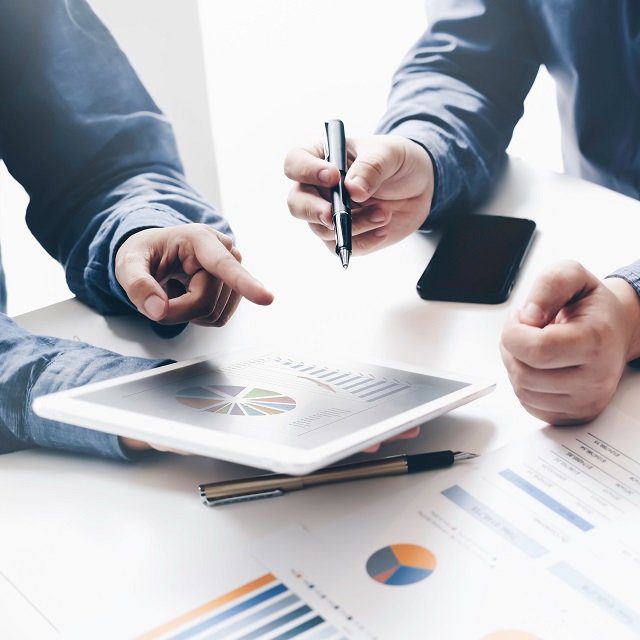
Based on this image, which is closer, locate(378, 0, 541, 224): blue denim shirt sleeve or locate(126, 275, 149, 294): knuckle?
locate(126, 275, 149, 294): knuckle

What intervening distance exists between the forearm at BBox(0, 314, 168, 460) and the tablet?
0.04 m

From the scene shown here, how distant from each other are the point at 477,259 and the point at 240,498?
0.42 m

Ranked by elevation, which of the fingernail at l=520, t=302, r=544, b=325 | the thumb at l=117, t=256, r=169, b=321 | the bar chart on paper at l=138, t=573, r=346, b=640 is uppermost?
the fingernail at l=520, t=302, r=544, b=325

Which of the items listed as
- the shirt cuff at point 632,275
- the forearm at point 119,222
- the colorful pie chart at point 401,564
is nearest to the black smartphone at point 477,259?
the shirt cuff at point 632,275

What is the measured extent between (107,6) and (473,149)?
1120 mm

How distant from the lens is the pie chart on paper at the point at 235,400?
0.52 meters

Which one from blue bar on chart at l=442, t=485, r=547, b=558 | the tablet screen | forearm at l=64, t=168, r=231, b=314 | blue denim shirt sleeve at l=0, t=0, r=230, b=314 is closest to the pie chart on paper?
the tablet screen

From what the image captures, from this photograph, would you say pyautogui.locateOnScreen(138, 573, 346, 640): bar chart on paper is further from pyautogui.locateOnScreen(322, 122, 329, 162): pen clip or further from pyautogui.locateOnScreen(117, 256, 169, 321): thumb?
pyautogui.locateOnScreen(322, 122, 329, 162): pen clip

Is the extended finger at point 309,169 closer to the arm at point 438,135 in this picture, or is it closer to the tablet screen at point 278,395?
the arm at point 438,135

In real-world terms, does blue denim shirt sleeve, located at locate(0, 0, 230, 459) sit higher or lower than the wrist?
higher

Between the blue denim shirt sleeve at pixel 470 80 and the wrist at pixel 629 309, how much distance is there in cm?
32

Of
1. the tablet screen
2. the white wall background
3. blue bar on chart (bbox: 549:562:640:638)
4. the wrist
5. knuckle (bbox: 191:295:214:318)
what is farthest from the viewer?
the white wall background

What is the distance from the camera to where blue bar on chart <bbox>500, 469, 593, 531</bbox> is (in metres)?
0.46

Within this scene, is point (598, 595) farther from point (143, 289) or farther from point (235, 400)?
point (143, 289)
